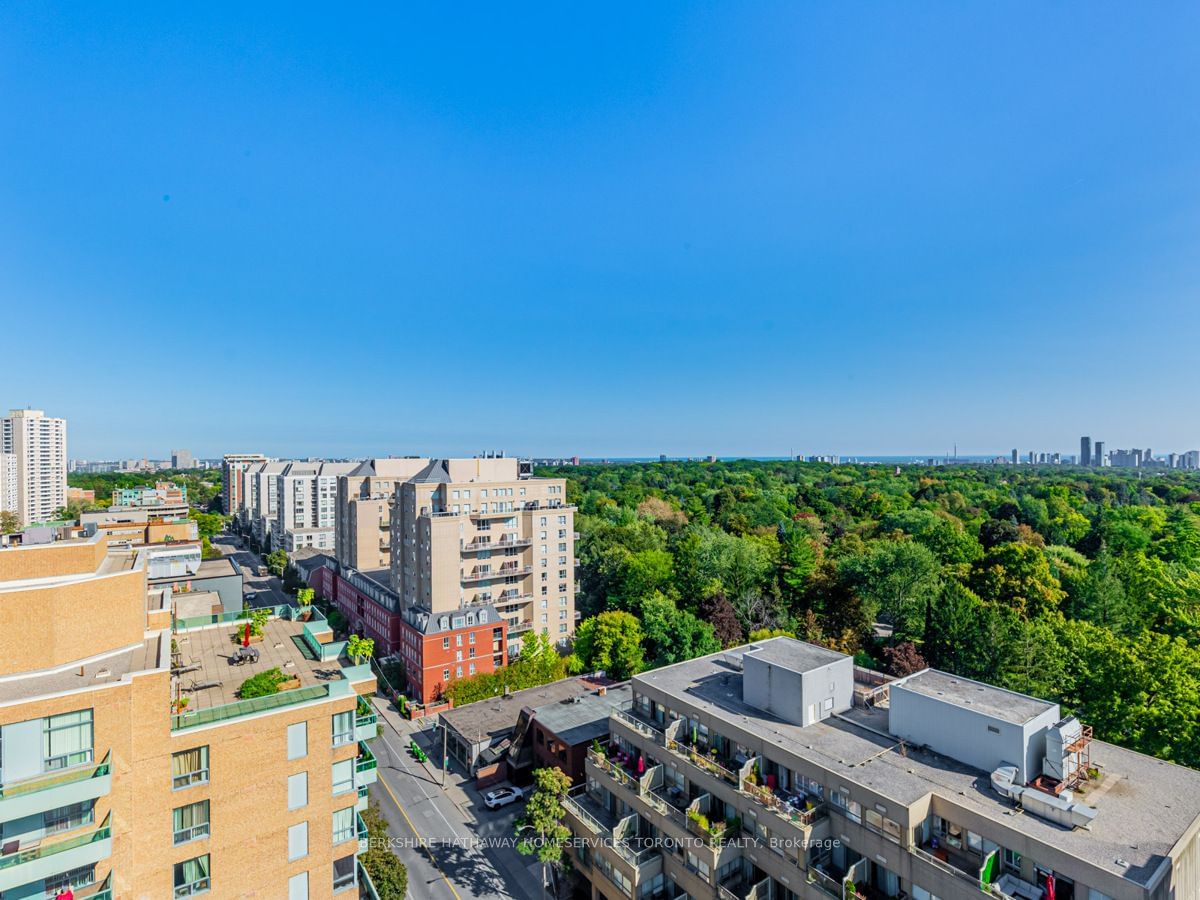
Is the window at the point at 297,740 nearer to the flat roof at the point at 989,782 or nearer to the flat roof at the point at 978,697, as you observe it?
the flat roof at the point at 989,782

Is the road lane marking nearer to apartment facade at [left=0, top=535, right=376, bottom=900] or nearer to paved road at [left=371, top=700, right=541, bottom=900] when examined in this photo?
paved road at [left=371, top=700, right=541, bottom=900]

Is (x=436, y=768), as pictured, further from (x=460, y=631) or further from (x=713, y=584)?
(x=713, y=584)

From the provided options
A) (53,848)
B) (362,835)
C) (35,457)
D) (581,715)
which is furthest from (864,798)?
(35,457)

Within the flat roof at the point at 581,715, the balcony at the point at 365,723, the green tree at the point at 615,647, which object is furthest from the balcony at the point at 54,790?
the green tree at the point at 615,647

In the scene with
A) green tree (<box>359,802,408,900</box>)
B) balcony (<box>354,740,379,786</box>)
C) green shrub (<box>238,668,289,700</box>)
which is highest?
green shrub (<box>238,668,289,700</box>)

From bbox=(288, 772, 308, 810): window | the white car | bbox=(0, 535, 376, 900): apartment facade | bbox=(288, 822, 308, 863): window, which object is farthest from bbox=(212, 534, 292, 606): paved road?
bbox=(288, 772, 308, 810): window

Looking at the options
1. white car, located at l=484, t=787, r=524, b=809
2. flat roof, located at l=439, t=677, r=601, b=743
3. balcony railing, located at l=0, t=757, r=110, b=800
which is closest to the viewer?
balcony railing, located at l=0, t=757, r=110, b=800
